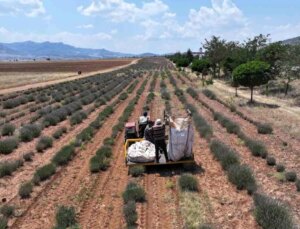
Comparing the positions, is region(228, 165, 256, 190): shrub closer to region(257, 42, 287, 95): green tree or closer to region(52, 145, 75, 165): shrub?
region(52, 145, 75, 165): shrub

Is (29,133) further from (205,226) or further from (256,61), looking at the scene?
(256,61)

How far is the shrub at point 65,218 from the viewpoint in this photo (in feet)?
31.9

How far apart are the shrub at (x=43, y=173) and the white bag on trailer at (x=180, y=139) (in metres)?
3.77

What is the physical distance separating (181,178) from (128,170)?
2.21 meters

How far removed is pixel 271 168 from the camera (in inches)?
545

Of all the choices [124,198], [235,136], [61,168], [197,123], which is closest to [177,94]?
[197,123]

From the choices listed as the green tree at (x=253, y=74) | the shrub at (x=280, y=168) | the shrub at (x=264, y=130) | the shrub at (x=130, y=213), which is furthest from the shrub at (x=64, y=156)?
the green tree at (x=253, y=74)

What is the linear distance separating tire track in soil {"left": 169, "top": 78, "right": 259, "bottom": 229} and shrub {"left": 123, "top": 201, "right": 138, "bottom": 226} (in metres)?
1.71

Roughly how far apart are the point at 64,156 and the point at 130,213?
6192 millimetres

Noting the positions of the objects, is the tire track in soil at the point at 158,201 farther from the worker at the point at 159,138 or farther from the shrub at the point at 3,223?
the shrub at the point at 3,223

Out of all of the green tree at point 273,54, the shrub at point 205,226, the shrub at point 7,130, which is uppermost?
the green tree at point 273,54

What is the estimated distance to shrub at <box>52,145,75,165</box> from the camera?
1521 centimetres

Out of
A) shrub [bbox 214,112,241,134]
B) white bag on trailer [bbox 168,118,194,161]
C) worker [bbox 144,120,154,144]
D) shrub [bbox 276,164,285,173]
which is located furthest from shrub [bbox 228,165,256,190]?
shrub [bbox 214,112,241,134]

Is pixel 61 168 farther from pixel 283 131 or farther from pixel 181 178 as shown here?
pixel 283 131
